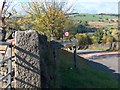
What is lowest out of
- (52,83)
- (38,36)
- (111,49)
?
(111,49)

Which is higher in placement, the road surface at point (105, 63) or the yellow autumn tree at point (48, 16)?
the yellow autumn tree at point (48, 16)

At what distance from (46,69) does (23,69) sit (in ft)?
1.80

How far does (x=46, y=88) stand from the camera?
5.23m

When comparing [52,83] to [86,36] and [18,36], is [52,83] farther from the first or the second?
[86,36]

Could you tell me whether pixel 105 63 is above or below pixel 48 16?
below

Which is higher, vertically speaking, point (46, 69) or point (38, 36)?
point (38, 36)

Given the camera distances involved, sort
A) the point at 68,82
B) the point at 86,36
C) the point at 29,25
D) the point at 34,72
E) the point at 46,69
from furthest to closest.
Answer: the point at 86,36 → the point at 29,25 → the point at 68,82 → the point at 46,69 → the point at 34,72

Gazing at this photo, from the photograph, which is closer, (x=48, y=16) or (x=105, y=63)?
(x=105, y=63)

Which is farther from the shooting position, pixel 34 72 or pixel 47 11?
pixel 47 11

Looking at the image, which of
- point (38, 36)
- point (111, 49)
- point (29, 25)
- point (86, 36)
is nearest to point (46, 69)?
point (38, 36)

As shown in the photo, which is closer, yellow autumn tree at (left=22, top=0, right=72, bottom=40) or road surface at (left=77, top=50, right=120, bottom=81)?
road surface at (left=77, top=50, right=120, bottom=81)

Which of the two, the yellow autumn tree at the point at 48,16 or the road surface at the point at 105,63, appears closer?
the road surface at the point at 105,63

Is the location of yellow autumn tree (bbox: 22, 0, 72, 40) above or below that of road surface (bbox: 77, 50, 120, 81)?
above

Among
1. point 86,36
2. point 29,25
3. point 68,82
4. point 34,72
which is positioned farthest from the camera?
point 86,36
